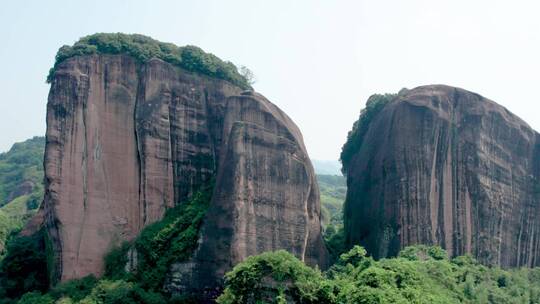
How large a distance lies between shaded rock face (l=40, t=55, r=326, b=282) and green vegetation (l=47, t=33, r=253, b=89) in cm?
44

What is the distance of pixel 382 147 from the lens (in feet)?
108

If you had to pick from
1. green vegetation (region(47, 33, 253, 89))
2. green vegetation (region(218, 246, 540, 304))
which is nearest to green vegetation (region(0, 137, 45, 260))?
green vegetation (region(47, 33, 253, 89))

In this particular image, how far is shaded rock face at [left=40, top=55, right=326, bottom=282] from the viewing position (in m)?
28.6

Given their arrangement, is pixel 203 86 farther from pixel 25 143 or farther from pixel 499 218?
pixel 25 143

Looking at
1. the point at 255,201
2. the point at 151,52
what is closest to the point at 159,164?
the point at 151,52

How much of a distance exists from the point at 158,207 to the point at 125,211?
152cm

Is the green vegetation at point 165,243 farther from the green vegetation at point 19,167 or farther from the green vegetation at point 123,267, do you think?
the green vegetation at point 19,167

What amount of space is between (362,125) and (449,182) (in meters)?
7.87

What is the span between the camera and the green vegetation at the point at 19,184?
46316 mm

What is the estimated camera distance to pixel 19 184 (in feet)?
230

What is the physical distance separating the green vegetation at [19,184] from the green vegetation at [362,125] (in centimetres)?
2040

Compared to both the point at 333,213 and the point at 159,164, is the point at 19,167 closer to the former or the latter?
the point at 333,213

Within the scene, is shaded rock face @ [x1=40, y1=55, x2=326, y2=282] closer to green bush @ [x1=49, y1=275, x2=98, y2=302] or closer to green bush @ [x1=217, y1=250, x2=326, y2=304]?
green bush @ [x1=49, y1=275, x2=98, y2=302]

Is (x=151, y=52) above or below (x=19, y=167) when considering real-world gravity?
above
